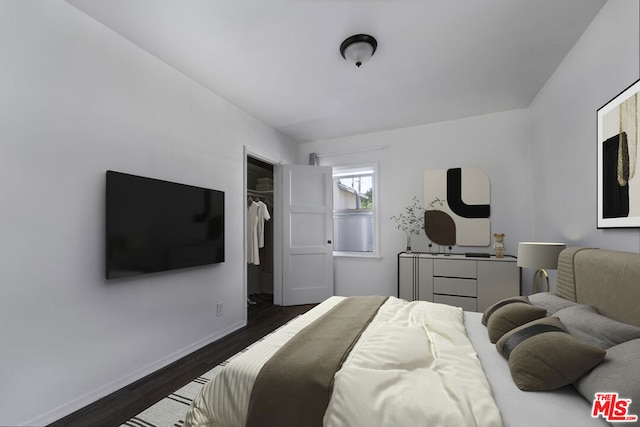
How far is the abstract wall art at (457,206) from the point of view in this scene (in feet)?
11.8

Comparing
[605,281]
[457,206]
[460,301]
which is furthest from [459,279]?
[605,281]

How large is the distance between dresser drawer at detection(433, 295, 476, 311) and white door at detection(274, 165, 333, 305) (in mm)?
1614

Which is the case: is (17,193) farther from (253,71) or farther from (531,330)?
(531,330)

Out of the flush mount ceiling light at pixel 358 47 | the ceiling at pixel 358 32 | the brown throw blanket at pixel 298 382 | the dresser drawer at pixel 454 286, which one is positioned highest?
the ceiling at pixel 358 32

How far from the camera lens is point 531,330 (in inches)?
51.7

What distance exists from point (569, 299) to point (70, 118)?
351 centimetres

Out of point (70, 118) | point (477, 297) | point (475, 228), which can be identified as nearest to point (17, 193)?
point (70, 118)

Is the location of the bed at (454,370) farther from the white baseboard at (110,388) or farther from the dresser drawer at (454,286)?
the dresser drawer at (454,286)

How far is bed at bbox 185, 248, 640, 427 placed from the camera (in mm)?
976

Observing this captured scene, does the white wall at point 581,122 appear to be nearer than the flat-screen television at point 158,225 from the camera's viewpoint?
Yes

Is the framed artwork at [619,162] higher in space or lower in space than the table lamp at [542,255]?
higher

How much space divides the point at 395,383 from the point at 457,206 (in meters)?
3.11

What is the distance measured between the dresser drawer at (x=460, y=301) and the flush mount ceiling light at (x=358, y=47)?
107 inches

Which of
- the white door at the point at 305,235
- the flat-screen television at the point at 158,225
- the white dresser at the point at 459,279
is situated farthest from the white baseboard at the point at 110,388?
the white dresser at the point at 459,279
